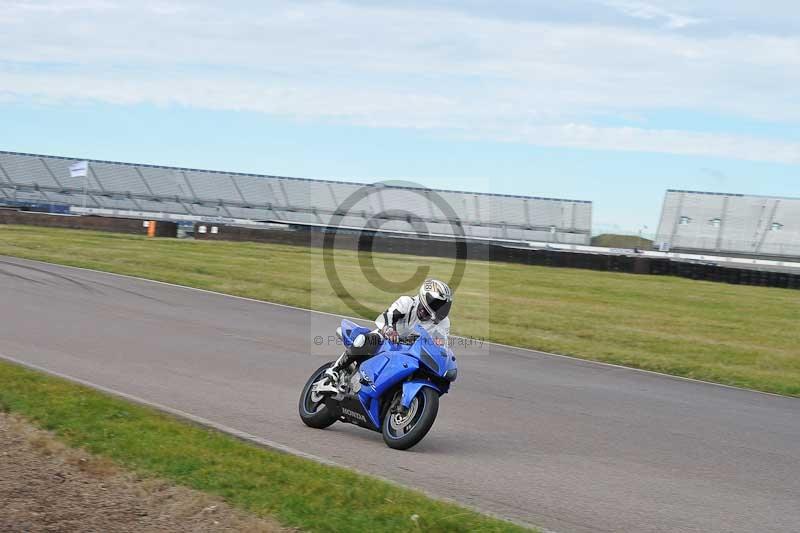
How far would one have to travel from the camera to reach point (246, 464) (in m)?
6.98

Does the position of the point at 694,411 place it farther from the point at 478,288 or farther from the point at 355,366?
the point at 478,288

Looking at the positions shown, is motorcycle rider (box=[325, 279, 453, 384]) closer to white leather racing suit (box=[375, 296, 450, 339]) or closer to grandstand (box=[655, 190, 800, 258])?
white leather racing suit (box=[375, 296, 450, 339])

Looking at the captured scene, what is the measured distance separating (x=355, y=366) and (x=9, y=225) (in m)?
40.2

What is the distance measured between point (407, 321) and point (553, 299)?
1799 centimetres

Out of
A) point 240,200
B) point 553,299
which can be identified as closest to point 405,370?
point 553,299

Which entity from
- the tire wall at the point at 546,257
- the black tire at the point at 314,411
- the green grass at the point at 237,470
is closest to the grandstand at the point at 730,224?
the tire wall at the point at 546,257

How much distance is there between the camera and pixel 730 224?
181 ft

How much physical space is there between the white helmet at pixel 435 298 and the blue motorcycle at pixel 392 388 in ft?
0.66

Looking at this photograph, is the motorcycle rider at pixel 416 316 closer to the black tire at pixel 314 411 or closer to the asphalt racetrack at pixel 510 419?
the black tire at pixel 314 411

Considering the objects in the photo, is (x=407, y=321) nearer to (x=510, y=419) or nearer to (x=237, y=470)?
(x=237, y=470)

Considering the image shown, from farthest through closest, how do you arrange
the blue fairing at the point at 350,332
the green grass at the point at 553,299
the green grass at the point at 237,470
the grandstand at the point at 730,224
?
the grandstand at the point at 730,224 < the green grass at the point at 553,299 < the blue fairing at the point at 350,332 < the green grass at the point at 237,470

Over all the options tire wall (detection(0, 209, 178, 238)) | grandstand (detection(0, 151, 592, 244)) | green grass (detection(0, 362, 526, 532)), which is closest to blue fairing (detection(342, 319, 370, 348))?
green grass (detection(0, 362, 526, 532))

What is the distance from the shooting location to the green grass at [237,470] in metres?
5.88

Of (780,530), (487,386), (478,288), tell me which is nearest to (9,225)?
(478,288)
